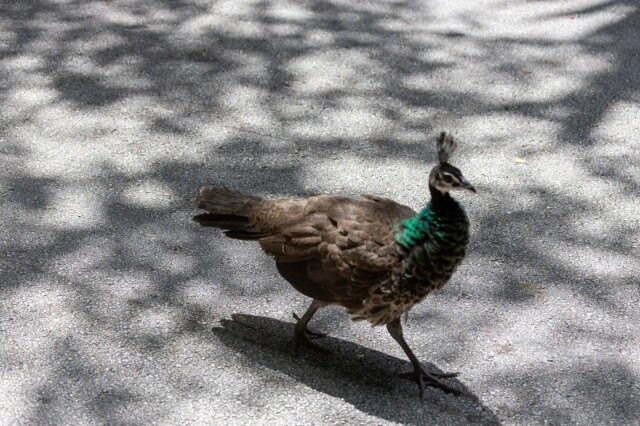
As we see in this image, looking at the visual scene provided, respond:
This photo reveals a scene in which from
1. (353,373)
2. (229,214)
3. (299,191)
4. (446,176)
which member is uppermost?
(446,176)

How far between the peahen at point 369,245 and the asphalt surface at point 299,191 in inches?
14.5

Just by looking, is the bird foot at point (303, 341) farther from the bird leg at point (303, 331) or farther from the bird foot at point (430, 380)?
the bird foot at point (430, 380)

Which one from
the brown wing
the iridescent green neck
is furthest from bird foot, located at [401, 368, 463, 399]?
the iridescent green neck

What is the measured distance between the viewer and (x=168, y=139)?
625 cm

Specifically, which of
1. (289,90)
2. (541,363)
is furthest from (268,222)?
(289,90)

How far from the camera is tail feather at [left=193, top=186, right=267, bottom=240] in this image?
15.0 ft

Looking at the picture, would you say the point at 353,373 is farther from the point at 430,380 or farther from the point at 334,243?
the point at 334,243

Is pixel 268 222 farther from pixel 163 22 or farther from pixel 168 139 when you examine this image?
pixel 163 22

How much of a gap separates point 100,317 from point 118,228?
2.70 feet

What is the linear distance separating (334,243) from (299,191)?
152cm

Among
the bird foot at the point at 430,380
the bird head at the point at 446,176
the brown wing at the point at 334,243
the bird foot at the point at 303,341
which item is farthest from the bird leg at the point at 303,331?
the bird head at the point at 446,176

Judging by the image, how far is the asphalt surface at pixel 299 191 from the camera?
429cm

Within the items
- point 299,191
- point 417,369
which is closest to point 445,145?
point 417,369

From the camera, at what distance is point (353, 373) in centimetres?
443
